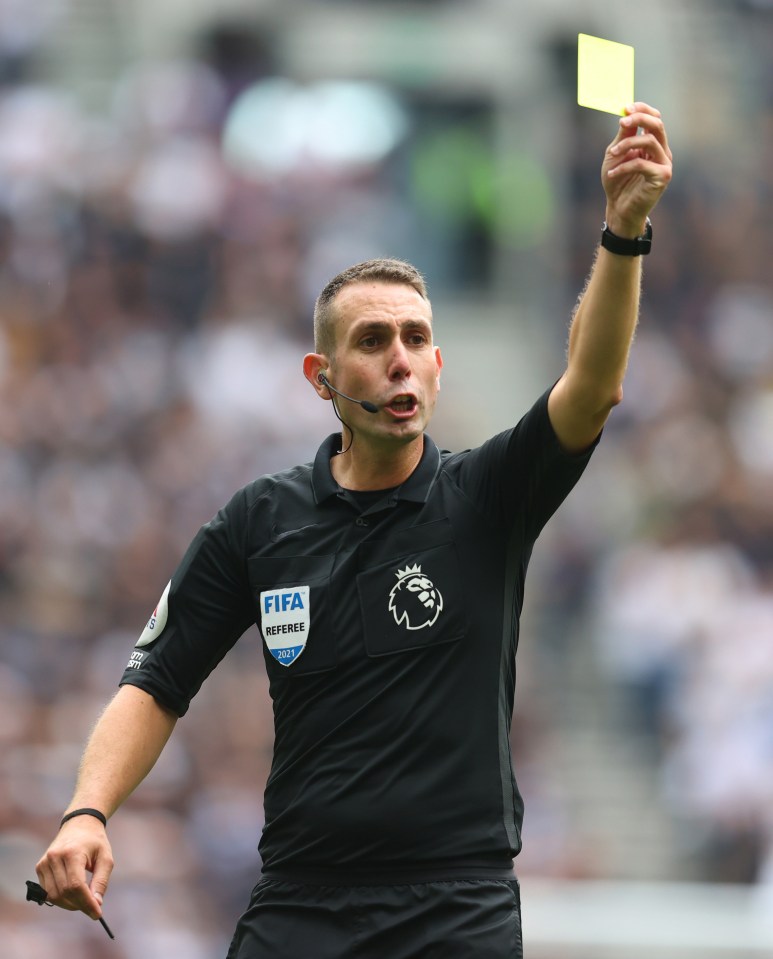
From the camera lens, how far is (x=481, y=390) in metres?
13.1

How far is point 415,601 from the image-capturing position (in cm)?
367

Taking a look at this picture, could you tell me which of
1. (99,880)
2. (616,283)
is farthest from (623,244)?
(99,880)

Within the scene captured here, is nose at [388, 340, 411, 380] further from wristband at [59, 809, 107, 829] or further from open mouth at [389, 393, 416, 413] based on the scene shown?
wristband at [59, 809, 107, 829]

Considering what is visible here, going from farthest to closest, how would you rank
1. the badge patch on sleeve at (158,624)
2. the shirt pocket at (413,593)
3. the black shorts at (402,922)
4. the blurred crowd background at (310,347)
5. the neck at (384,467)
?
the blurred crowd background at (310,347), the badge patch on sleeve at (158,624), the neck at (384,467), the shirt pocket at (413,593), the black shorts at (402,922)

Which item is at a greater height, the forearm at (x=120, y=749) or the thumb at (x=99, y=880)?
the forearm at (x=120, y=749)

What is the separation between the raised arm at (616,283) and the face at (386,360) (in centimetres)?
42

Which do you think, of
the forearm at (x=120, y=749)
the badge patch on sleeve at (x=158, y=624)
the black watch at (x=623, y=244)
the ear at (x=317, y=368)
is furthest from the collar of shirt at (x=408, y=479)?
the black watch at (x=623, y=244)

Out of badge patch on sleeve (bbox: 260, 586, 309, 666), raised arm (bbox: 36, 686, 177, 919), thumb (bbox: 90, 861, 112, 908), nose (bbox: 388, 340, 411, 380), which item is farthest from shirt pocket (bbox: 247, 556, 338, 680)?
thumb (bbox: 90, 861, 112, 908)

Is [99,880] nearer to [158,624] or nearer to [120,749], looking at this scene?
[120,749]

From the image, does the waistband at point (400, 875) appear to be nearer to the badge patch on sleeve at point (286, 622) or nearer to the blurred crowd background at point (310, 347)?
the badge patch on sleeve at point (286, 622)

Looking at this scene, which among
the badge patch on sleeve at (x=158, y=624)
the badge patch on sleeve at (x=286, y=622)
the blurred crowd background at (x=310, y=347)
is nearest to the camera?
the badge patch on sleeve at (x=286, y=622)

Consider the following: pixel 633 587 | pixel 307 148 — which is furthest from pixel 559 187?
pixel 633 587

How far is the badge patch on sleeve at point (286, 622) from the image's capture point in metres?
3.76

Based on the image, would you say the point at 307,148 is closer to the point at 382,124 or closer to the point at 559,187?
the point at 382,124
